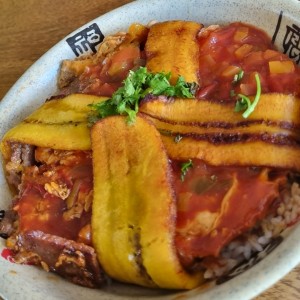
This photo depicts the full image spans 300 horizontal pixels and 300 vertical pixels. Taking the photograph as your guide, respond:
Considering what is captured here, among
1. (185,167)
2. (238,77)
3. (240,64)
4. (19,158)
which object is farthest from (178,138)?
(19,158)

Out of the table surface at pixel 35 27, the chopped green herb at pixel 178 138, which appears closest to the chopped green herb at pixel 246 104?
the chopped green herb at pixel 178 138

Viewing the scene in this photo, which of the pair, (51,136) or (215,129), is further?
(51,136)

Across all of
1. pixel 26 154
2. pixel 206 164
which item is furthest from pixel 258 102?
pixel 26 154

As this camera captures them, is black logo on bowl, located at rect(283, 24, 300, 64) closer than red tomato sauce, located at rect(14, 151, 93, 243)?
No

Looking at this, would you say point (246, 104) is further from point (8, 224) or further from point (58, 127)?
point (8, 224)

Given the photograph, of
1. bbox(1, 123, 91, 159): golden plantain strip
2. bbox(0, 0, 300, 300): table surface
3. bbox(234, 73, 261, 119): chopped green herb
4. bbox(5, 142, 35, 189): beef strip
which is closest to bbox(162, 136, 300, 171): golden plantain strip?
bbox(234, 73, 261, 119): chopped green herb

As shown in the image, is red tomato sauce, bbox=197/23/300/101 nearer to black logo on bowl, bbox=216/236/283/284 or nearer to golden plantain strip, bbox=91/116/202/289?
golden plantain strip, bbox=91/116/202/289
